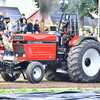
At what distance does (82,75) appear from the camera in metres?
11.8

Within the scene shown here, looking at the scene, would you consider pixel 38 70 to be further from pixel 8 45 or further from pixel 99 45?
pixel 8 45

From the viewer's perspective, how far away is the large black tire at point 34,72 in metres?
11.0

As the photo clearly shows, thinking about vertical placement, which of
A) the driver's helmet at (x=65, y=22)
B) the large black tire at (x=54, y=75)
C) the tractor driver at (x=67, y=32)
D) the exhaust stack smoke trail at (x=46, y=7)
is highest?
the exhaust stack smoke trail at (x=46, y=7)

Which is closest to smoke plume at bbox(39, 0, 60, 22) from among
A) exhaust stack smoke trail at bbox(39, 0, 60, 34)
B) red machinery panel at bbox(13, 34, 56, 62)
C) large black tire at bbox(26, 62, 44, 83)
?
exhaust stack smoke trail at bbox(39, 0, 60, 34)

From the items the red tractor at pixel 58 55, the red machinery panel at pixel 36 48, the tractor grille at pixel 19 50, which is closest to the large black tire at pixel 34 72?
the red tractor at pixel 58 55

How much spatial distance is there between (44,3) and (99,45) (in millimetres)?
2697

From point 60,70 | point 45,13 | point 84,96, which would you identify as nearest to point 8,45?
point 45,13

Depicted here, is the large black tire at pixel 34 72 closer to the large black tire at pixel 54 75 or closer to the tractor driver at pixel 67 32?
the tractor driver at pixel 67 32

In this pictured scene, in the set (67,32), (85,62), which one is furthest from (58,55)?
(85,62)

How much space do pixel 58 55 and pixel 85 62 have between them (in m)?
0.93

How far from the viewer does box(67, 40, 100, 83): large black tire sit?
456 inches

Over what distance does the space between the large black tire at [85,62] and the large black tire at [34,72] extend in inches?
39.1

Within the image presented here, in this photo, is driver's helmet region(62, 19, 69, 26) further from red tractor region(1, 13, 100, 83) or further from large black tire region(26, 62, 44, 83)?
large black tire region(26, 62, 44, 83)

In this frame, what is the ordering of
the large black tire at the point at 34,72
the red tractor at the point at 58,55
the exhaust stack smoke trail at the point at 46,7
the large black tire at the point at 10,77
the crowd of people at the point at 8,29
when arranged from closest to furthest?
the large black tire at the point at 34,72 < the red tractor at the point at 58,55 < the large black tire at the point at 10,77 < the exhaust stack smoke trail at the point at 46,7 < the crowd of people at the point at 8,29
